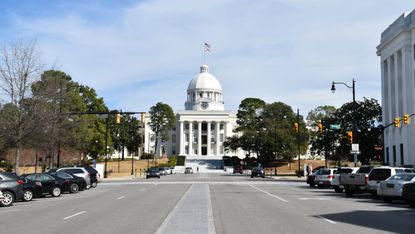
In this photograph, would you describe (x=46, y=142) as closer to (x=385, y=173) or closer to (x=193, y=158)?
(x=385, y=173)

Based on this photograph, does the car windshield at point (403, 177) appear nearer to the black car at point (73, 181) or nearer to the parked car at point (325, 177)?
the parked car at point (325, 177)

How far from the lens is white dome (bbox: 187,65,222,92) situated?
15588cm

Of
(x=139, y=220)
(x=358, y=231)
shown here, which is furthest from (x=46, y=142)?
(x=358, y=231)

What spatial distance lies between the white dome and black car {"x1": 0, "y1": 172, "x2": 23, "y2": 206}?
131147mm

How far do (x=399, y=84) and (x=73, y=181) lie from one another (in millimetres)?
50695

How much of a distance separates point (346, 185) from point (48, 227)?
67.6 feet

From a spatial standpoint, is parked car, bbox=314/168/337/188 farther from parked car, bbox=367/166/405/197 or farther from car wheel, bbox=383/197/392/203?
car wheel, bbox=383/197/392/203

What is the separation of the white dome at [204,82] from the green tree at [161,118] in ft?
86.0

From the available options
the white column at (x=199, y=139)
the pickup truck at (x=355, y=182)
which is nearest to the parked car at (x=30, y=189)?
the pickup truck at (x=355, y=182)

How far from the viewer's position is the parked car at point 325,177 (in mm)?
37612

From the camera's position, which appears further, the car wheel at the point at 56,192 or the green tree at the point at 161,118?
the green tree at the point at 161,118

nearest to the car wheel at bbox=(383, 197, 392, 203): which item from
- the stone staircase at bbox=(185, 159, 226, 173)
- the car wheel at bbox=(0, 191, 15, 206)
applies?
the car wheel at bbox=(0, 191, 15, 206)

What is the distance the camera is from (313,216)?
55.9 feet

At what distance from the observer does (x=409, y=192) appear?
2189cm
